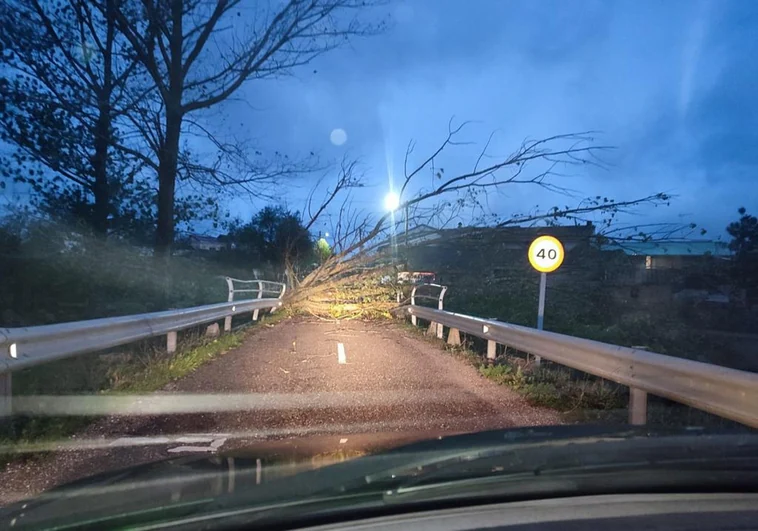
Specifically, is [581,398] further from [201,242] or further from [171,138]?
[201,242]

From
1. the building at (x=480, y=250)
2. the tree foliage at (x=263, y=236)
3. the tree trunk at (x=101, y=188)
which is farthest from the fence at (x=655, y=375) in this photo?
the tree foliage at (x=263, y=236)

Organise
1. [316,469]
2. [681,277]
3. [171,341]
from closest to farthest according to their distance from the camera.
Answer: [316,469] < [171,341] < [681,277]

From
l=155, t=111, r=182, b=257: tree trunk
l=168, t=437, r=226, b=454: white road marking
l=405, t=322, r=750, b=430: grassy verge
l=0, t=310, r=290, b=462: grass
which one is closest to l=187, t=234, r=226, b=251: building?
l=155, t=111, r=182, b=257: tree trunk

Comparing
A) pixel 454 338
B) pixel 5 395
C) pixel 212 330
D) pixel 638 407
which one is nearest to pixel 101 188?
pixel 212 330

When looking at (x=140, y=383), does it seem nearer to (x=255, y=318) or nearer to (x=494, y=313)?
(x=255, y=318)

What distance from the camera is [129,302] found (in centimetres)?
1645

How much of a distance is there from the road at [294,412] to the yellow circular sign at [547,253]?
2025 millimetres

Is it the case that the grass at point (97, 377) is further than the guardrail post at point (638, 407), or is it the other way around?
the guardrail post at point (638, 407)

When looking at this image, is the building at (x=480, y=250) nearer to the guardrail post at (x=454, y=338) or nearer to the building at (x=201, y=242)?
the guardrail post at (x=454, y=338)

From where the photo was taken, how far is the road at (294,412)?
441 cm

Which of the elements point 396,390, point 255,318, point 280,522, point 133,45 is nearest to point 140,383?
point 396,390

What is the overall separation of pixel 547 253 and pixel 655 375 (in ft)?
15.1

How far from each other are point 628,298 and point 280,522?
15.5 m

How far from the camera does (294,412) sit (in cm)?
607
